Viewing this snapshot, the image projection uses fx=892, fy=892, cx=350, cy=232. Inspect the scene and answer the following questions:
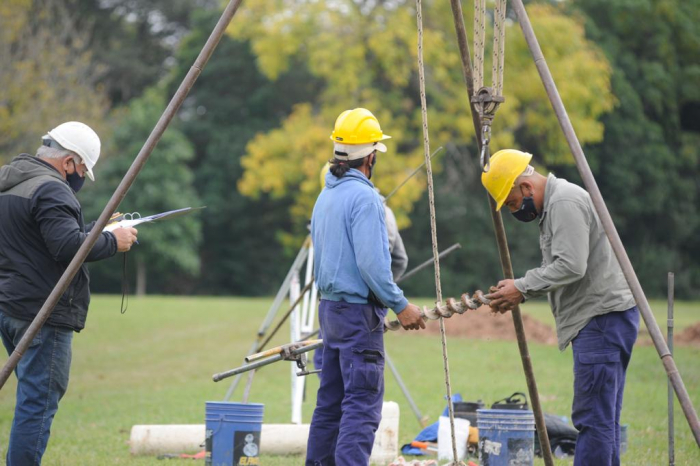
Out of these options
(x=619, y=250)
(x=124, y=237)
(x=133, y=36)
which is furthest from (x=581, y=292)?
(x=133, y=36)

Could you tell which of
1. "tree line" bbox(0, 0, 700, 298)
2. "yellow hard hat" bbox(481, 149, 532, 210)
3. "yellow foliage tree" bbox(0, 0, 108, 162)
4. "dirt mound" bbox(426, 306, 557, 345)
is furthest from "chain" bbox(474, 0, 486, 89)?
"tree line" bbox(0, 0, 700, 298)

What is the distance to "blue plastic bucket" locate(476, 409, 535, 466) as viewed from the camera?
669cm

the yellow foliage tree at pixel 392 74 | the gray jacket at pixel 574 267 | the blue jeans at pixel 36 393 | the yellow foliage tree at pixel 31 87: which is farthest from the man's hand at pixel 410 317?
the yellow foliage tree at pixel 392 74

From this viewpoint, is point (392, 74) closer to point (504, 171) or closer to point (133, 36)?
point (133, 36)

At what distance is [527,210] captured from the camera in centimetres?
575

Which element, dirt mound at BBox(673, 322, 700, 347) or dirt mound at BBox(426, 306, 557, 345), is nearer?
dirt mound at BBox(673, 322, 700, 347)

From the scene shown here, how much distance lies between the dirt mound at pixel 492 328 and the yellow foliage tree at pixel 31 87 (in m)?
11.2

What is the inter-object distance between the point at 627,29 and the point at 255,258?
19.6 metres

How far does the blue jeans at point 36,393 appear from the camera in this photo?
5578 millimetres

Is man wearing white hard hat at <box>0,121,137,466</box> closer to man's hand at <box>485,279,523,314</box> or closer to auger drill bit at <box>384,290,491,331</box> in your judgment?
auger drill bit at <box>384,290,491,331</box>

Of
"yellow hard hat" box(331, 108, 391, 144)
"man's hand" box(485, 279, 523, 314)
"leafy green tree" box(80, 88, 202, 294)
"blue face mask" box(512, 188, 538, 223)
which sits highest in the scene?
"leafy green tree" box(80, 88, 202, 294)

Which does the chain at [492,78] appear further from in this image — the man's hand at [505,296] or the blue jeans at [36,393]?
the blue jeans at [36,393]

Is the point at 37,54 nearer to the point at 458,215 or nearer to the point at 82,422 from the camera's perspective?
the point at 82,422

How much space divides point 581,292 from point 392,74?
89.0 feet
